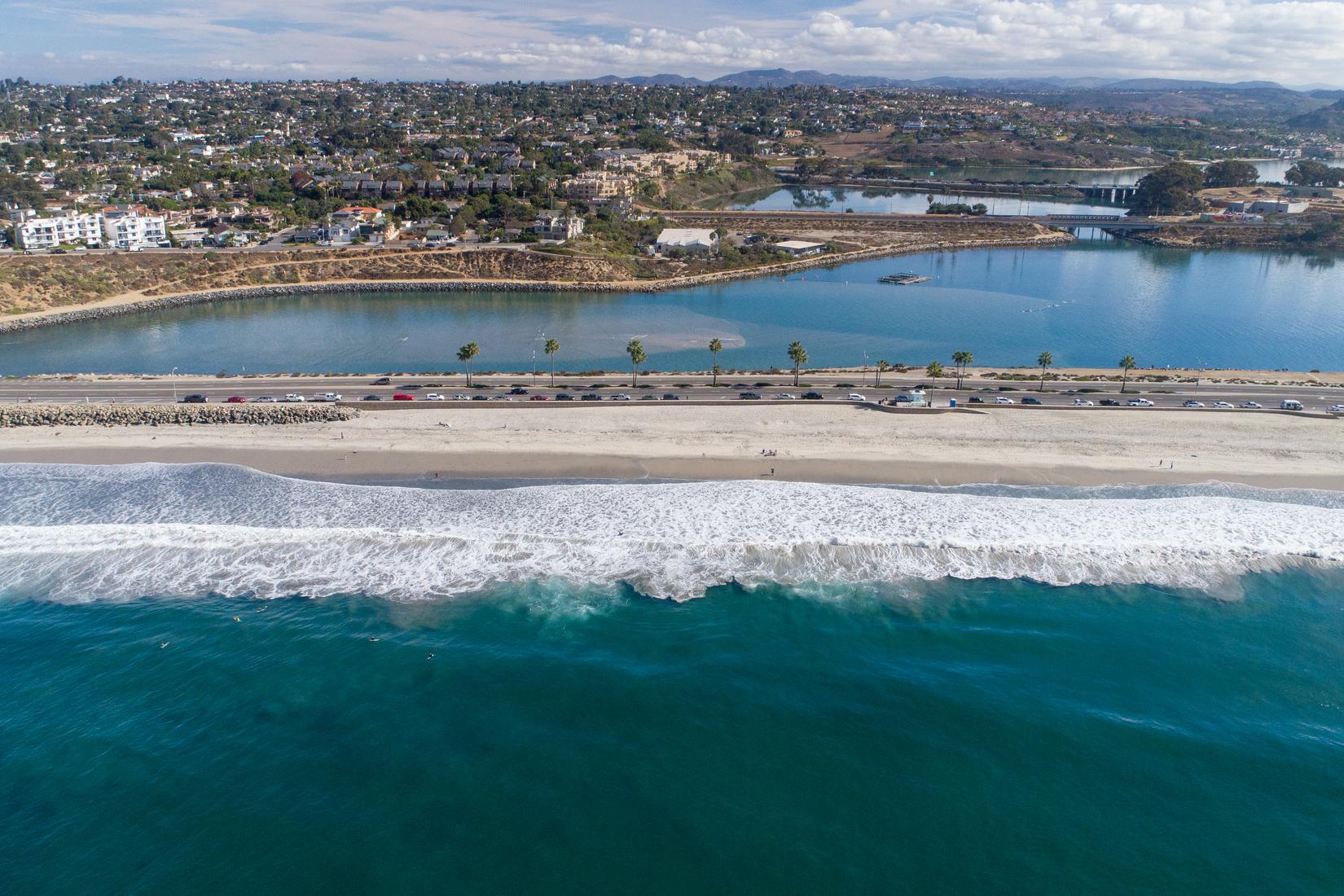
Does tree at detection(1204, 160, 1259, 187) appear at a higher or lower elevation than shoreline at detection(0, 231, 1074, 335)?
higher

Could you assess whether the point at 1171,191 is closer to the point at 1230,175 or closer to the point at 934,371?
the point at 1230,175

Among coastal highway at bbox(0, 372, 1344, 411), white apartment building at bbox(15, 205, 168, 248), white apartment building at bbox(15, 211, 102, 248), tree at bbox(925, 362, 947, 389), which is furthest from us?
white apartment building at bbox(15, 205, 168, 248)

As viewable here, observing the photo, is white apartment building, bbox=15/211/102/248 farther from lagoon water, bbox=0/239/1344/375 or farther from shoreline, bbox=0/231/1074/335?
lagoon water, bbox=0/239/1344/375

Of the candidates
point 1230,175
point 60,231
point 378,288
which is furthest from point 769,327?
point 1230,175

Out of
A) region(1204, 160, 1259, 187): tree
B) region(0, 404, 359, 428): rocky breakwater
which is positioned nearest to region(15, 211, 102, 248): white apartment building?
region(0, 404, 359, 428): rocky breakwater

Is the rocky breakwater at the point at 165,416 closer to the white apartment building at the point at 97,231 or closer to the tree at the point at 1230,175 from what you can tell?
the white apartment building at the point at 97,231

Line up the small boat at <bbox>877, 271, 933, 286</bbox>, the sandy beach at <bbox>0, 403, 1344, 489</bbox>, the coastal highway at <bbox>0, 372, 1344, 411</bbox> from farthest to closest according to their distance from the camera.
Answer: the small boat at <bbox>877, 271, 933, 286</bbox> < the coastal highway at <bbox>0, 372, 1344, 411</bbox> < the sandy beach at <bbox>0, 403, 1344, 489</bbox>

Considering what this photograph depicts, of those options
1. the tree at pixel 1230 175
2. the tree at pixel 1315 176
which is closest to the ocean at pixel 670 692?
the tree at pixel 1230 175
